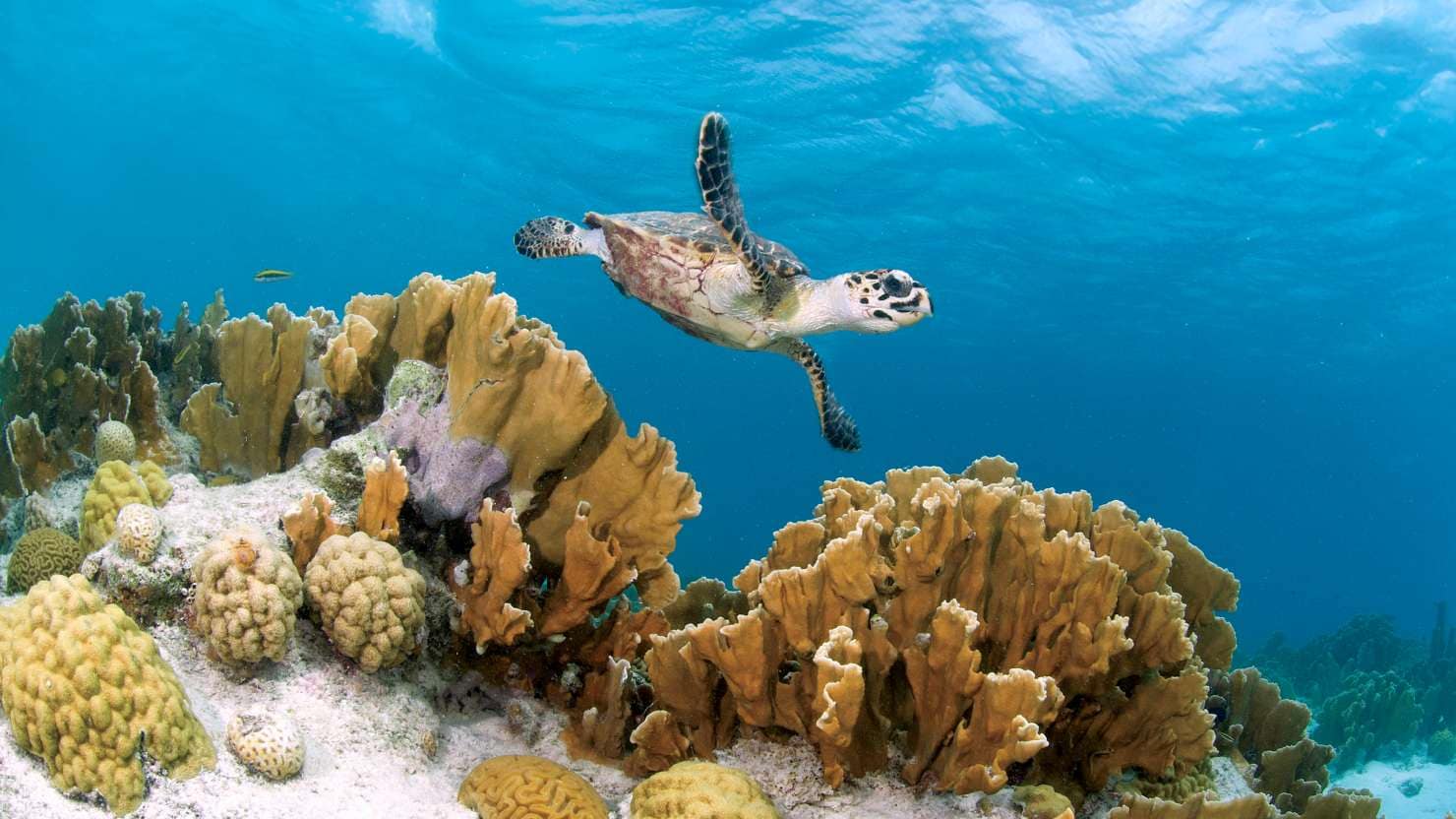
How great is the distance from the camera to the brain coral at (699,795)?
242 cm

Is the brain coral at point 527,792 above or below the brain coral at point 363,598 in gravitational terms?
below

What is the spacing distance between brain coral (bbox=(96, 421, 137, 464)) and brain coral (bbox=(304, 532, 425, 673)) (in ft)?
7.92

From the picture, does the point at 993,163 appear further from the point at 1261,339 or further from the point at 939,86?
the point at 1261,339

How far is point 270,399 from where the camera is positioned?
4418mm

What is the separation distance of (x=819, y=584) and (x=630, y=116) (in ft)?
89.8

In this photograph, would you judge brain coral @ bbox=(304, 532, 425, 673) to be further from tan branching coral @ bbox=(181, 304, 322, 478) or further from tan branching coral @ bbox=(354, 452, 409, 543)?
tan branching coral @ bbox=(181, 304, 322, 478)

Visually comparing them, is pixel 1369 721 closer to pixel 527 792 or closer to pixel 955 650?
pixel 955 650

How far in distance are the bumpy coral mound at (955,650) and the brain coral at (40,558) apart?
7.98 feet

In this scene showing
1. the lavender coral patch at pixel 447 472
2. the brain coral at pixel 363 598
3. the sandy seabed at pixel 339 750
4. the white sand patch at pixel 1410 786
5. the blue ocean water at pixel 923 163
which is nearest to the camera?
the sandy seabed at pixel 339 750

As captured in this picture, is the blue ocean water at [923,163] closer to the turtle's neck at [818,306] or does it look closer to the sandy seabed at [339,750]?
the turtle's neck at [818,306]

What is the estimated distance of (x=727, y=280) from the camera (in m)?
6.08

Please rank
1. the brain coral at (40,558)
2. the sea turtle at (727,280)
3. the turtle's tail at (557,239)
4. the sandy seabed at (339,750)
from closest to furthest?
the sandy seabed at (339,750) < the brain coral at (40,558) < the sea turtle at (727,280) < the turtle's tail at (557,239)

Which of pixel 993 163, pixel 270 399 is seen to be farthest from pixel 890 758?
pixel 993 163

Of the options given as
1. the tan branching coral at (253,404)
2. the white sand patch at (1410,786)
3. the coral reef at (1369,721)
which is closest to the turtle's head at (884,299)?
the tan branching coral at (253,404)
